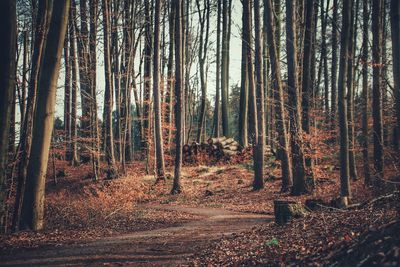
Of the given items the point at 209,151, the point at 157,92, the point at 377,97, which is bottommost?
the point at 209,151

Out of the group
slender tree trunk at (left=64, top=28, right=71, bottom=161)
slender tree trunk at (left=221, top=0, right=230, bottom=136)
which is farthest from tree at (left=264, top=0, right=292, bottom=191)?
slender tree trunk at (left=221, top=0, right=230, bottom=136)

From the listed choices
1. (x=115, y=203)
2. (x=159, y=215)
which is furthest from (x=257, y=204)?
(x=115, y=203)

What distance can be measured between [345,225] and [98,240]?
525 cm

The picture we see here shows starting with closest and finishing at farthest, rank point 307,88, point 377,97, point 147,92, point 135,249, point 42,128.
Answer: point 135,249 < point 42,128 < point 377,97 < point 307,88 < point 147,92

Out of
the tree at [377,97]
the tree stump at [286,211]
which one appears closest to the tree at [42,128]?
the tree stump at [286,211]

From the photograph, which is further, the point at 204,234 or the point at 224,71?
the point at 224,71

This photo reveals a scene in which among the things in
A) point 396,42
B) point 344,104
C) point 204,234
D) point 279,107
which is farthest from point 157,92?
point 396,42

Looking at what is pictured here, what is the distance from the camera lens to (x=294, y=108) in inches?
547

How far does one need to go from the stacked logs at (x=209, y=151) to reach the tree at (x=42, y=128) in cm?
1568

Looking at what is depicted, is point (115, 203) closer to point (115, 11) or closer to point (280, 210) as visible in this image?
point (280, 210)

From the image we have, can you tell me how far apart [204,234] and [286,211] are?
2.07m

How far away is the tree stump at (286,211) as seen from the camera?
8.17 meters

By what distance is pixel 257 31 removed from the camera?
15.9 m

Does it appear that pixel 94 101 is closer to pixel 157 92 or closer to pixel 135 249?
pixel 157 92
